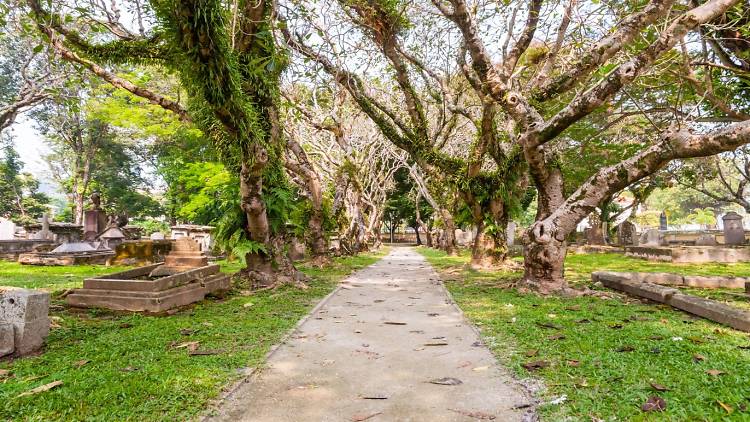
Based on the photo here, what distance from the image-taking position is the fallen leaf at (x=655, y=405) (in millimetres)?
2758

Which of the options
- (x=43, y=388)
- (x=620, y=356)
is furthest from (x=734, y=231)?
(x=43, y=388)

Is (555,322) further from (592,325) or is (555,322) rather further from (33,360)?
(33,360)

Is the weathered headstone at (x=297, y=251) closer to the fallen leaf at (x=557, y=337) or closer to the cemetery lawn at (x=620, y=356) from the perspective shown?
the cemetery lawn at (x=620, y=356)

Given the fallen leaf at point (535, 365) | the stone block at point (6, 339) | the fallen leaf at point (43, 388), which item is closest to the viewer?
the fallen leaf at point (43, 388)

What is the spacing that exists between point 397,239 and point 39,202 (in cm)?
3683

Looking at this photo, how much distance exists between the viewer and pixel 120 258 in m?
14.1

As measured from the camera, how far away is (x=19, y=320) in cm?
399

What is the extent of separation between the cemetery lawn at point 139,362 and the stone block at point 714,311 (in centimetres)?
523

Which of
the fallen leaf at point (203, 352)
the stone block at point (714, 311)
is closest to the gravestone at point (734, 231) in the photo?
the stone block at point (714, 311)

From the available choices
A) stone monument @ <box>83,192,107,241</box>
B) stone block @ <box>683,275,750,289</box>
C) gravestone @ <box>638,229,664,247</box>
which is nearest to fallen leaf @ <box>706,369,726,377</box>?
stone block @ <box>683,275,750,289</box>

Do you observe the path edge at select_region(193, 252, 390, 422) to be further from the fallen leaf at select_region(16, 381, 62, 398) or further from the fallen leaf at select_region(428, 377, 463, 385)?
the fallen leaf at select_region(428, 377, 463, 385)

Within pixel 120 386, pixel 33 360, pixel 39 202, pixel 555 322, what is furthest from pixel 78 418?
pixel 39 202

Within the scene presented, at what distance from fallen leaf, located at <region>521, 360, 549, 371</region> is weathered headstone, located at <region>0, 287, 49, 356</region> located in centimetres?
468

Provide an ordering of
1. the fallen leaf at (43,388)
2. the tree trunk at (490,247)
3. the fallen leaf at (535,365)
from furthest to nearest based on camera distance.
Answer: the tree trunk at (490,247) < the fallen leaf at (535,365) < the fallen leaf at (43,388)
